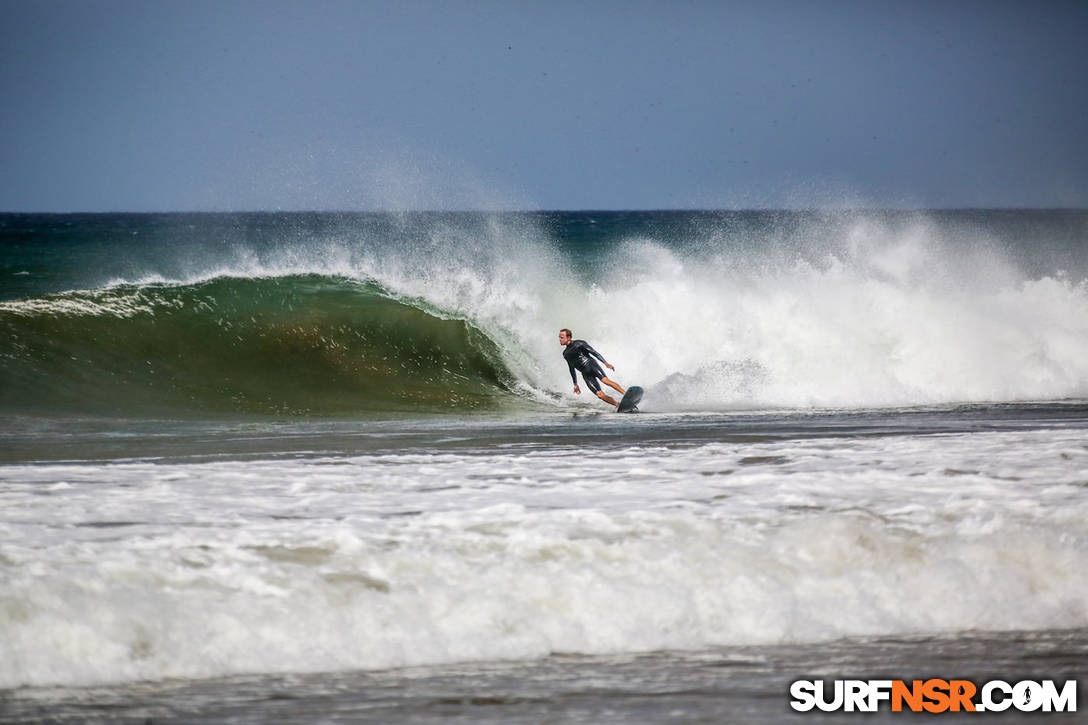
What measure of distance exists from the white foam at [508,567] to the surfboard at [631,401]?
617cm

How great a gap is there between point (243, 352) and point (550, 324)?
484 cm

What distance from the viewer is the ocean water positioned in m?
4.04

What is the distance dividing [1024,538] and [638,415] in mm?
7097

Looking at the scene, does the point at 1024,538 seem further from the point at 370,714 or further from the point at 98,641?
the point at 98,641

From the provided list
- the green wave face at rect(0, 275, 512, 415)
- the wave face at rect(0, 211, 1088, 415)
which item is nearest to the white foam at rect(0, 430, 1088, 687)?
the green wave face at rect(0, 275, 512, 415)

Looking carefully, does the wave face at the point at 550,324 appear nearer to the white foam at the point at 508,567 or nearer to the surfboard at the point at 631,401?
the surfboard at the point at 631,401

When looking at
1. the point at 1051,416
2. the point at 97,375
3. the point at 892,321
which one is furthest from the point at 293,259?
the point at 1051,416

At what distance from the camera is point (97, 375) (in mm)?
13242

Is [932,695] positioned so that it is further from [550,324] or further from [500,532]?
[550,324]

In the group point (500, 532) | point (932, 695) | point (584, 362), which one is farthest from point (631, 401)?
point (932, 695)

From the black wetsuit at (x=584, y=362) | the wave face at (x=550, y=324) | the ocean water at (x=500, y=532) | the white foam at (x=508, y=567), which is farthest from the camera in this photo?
the wave face at (x=550, y=324)

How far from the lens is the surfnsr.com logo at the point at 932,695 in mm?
3645

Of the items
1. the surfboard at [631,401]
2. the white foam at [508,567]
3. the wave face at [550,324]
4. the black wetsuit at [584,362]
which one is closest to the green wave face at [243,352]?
the wave face at [550,324]

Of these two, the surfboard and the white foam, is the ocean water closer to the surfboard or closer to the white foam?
the white foam
